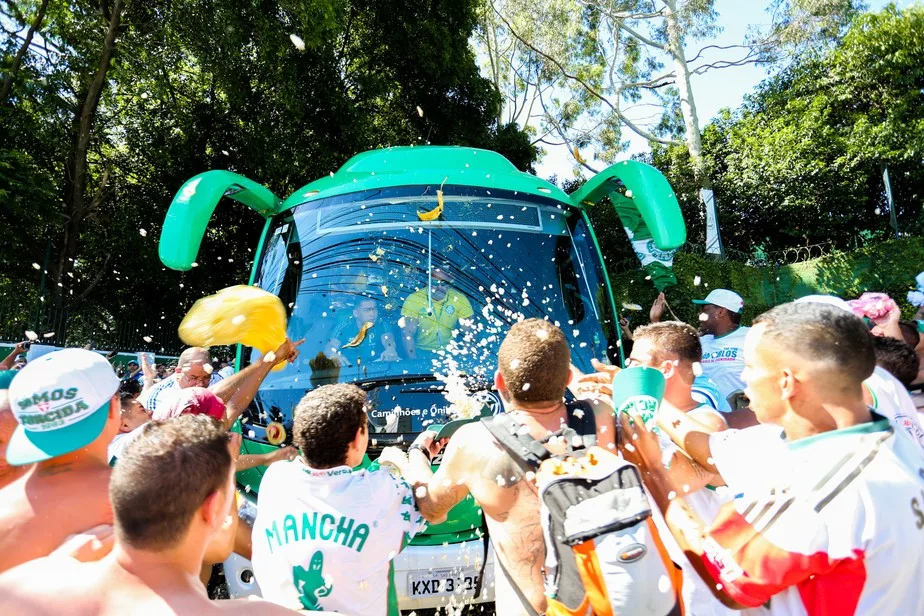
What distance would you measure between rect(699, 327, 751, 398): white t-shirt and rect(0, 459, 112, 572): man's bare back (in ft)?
13.2

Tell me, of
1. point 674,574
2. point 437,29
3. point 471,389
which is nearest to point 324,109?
point 437,29

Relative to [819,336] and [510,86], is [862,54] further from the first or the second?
[819,336]

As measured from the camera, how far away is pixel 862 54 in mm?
19078

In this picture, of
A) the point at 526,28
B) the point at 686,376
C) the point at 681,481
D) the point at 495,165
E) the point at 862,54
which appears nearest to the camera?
the point at 681,481

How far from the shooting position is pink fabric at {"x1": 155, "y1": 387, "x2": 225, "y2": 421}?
124 inches

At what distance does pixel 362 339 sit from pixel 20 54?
40.9 ft

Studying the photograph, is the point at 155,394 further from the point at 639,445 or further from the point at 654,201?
the point at 639,445

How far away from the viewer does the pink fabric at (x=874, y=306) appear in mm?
4109

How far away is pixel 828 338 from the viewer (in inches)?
66.9

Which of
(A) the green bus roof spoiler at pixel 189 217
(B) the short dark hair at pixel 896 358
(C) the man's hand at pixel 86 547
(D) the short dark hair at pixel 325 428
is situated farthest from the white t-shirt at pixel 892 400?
(A) the green bus roof spoiler at pixel 189 217

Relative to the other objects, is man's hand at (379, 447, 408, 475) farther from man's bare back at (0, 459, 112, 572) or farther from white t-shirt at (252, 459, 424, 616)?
man's bare back at (0, 459, 112, 572)

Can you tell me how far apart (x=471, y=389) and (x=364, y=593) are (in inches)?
71.8

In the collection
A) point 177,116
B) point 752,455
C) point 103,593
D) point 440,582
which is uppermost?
point 177,116

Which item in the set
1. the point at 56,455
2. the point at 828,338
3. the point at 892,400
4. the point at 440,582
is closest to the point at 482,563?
the point at 440,582
